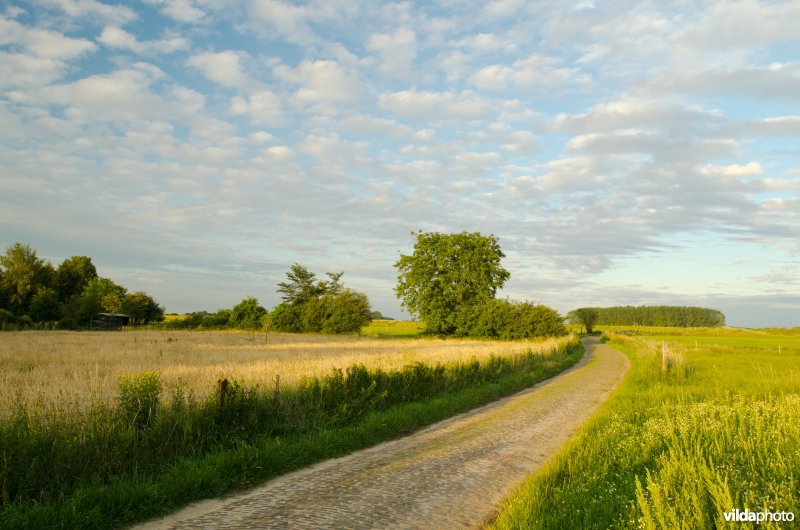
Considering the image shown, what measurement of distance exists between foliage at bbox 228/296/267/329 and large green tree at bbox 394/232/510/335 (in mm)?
29495

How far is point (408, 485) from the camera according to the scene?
278 inches

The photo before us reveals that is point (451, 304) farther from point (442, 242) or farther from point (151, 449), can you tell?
point (151, 449)

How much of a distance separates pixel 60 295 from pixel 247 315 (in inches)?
1563

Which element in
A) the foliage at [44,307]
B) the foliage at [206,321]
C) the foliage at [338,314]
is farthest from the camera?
the foliage at [206,321]

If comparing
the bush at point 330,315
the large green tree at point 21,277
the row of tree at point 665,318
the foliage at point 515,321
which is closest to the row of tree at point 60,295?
the large green tree at point 21,277

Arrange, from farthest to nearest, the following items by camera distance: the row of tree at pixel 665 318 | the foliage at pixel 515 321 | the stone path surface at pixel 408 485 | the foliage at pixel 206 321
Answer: the row of tree at pixel 665 318 → the foliage at pixel 206 321 → the foliage at pixel 515 321 → the stone path surface at pixel 408 485

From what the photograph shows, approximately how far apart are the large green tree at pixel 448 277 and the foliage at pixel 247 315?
2950 centimetres

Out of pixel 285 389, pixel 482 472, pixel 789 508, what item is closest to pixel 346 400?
pixel 285 389

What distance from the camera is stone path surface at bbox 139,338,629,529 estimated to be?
5.83 m

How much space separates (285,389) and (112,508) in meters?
5.46

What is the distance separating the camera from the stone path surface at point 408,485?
5828 mm

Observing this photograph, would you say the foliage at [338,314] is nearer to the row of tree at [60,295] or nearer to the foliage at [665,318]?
the row of tree at [60,295]

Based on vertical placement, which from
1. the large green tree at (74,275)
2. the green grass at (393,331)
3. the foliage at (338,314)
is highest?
the large green tree at (74,275)

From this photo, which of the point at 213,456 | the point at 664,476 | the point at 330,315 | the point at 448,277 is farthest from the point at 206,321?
the point at 664,476
